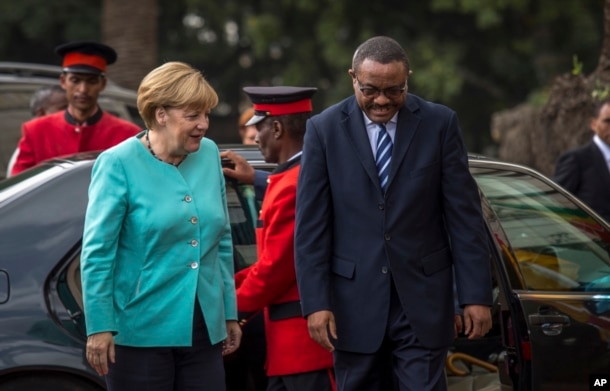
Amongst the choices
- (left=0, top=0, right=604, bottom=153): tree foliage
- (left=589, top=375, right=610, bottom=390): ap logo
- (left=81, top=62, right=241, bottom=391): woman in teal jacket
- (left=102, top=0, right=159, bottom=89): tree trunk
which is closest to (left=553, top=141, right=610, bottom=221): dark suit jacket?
(left=589, top=375, right=610, bottom=390): ap logo

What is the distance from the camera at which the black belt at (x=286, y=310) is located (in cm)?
504

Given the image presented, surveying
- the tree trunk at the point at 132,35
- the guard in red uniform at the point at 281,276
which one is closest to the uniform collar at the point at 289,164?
the guard in red uniform at the point at 281,276

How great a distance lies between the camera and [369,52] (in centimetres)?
461

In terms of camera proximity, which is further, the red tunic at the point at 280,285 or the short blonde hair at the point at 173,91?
the red tunic at the point at 280,285

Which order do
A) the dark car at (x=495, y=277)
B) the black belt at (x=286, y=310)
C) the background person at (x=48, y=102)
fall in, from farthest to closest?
the background person at (x=48, y=102) → the black belt at (x=286, y=310) → the dark car at (x=495, y=277)

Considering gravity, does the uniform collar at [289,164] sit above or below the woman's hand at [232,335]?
above

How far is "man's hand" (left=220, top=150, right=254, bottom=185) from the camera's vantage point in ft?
17.4

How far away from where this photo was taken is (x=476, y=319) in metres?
4.58

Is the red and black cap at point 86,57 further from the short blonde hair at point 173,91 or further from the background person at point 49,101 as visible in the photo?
the short blonde hair at point 173,91

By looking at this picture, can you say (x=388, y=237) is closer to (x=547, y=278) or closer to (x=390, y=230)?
(x=390, y=230)

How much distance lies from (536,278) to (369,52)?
1.46 metres

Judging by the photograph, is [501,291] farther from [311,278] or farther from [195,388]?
[195,388]

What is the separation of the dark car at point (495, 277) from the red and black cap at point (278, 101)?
12.1 inches

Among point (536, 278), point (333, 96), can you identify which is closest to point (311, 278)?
point (536, 278)
